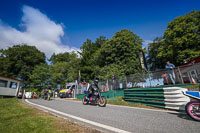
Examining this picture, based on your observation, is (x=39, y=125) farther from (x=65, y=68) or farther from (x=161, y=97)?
(x=65, y=68)

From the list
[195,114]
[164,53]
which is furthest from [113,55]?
[195,114]

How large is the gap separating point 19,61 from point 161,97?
40.2 metres

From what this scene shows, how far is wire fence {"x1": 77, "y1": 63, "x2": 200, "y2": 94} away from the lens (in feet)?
27.0

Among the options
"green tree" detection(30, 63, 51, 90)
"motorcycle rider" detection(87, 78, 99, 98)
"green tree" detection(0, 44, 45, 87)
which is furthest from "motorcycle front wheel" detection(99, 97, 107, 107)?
"green tree" detection(0, 44, 45, 87)

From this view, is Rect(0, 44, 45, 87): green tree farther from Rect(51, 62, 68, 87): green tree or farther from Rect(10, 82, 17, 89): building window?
Rect(10, 82, 17, 89): building window

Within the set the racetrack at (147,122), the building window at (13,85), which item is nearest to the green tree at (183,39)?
the racetrack at (147,122)

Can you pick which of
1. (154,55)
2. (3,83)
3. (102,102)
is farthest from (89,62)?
(102,102)

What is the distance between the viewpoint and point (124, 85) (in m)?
13.4

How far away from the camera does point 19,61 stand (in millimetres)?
35156

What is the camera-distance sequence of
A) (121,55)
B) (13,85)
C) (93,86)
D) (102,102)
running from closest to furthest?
(102,102) < (93,86) < (13,85) < (121,55)

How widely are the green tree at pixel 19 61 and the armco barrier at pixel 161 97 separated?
116ft

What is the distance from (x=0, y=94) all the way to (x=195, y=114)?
1912 centimetres

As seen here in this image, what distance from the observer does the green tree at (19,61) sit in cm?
3456

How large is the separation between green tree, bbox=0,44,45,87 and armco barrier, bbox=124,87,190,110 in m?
35.2
